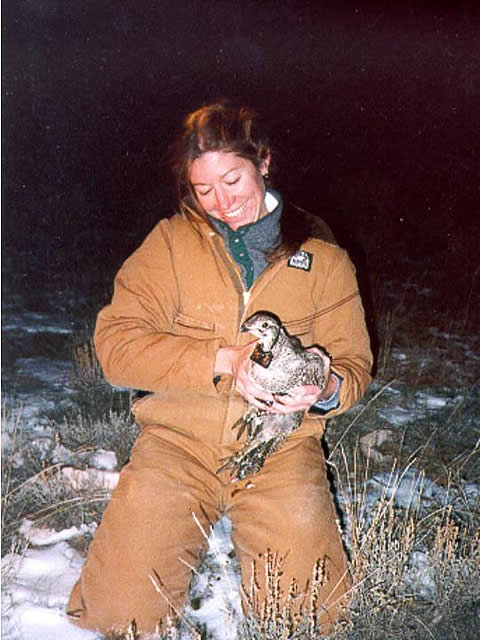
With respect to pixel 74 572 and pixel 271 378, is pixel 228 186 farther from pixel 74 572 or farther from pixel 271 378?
pixel 74 572

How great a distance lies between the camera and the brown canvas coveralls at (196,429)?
2.50m

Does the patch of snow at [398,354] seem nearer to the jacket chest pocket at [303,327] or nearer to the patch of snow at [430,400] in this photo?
the patch of snow at [430,400]

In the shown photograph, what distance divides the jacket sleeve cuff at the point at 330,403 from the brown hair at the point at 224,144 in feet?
1.76

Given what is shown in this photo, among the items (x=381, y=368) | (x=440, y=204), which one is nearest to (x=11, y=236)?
(x=381, y=368)

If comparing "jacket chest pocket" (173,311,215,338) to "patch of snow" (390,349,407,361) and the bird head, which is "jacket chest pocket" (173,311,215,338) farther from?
"patch of snow" (390,349,407,361)

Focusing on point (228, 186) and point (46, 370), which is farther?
point (46, 370)

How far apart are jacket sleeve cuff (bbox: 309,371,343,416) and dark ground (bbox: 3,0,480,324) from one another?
14.1 feet

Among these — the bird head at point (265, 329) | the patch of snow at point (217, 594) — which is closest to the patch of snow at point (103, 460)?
the patch of snow at point (217, 594)

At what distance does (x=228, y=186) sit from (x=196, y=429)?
95cm

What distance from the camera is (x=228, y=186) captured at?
105 inches

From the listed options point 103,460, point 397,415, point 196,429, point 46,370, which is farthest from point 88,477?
point 397,415

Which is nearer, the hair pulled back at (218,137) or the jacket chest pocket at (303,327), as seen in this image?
the hair pulled back at (218,137)

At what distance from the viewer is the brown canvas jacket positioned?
266cm

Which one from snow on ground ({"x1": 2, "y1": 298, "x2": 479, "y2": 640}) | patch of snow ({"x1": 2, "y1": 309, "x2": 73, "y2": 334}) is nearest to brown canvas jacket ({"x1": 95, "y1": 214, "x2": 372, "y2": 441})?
snow on ground ({"x1": 2, "y1": 298, "x2": 479, "y2": 640})
